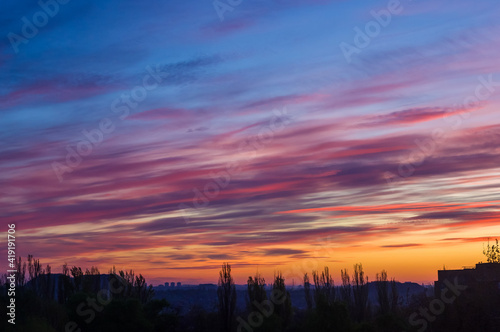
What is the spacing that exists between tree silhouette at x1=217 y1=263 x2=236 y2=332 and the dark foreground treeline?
8cm

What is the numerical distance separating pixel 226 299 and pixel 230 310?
102 centimetres

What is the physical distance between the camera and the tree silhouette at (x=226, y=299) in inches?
1996

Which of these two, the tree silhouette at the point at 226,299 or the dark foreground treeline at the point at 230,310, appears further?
the tree silhouette at the point at 226,299

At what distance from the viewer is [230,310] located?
167 ft

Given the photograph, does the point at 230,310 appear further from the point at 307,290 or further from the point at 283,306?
the point at 307,290

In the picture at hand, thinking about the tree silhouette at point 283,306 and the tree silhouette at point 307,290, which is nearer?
the tree silhouette at point 283,306

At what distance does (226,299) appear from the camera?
51.3m

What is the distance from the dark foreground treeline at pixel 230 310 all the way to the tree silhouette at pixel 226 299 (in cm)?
8

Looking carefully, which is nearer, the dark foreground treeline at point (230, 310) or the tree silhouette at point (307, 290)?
the dark foreground treeline at point (230, 310)

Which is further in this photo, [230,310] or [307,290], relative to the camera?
[307,290]

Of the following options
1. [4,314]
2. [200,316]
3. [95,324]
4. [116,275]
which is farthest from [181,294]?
[4,314]

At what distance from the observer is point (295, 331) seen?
48188 mm

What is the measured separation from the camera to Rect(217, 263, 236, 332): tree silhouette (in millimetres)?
50688

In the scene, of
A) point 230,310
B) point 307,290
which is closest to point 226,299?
point 230,310
